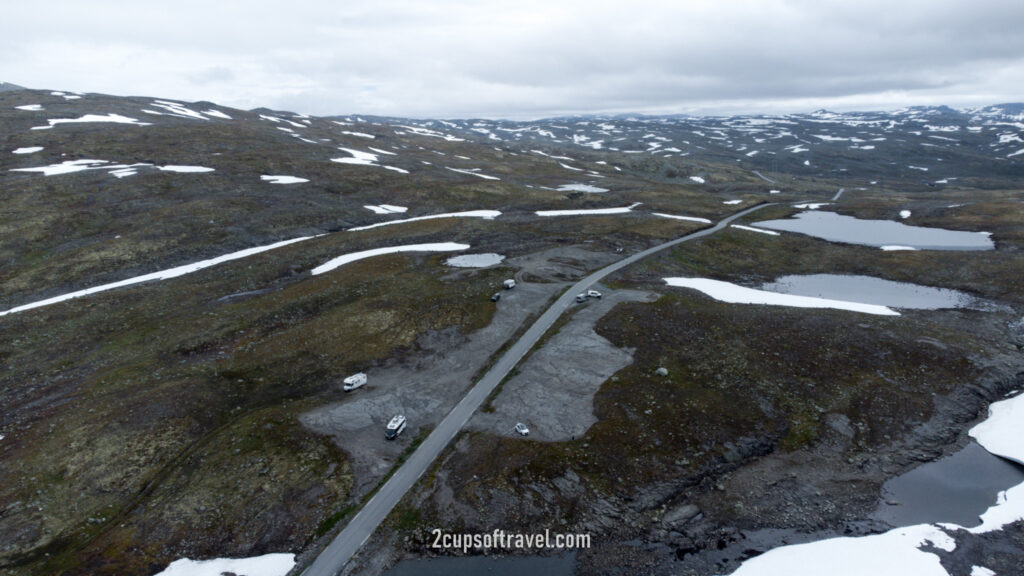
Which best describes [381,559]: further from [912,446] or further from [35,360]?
[35,360]

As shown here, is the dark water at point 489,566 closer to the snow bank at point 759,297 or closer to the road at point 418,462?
the road at point 418,462

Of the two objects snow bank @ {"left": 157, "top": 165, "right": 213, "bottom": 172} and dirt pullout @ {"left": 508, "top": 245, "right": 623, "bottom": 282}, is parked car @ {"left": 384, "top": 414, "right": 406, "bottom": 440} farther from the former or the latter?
snow bank @ {"left": 157, "top": 165, "right": 213, "bottom": 172}

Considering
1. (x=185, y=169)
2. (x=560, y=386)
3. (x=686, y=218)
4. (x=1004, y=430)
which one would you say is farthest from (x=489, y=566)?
(x=185, y=169)

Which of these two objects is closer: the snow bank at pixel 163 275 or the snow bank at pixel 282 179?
the snow bank at pixel 163 275

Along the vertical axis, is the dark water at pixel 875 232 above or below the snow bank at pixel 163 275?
above

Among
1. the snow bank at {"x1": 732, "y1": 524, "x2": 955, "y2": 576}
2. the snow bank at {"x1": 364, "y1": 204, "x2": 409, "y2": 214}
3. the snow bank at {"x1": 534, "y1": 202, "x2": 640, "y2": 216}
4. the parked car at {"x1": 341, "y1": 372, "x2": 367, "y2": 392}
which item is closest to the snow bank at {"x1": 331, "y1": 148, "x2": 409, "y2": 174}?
the snow bank at {"x1": 364, "y1": 204, "x2": 409, "y2": 214}

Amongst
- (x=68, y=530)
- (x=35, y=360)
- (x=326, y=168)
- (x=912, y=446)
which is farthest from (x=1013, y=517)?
(x=326, y=168)

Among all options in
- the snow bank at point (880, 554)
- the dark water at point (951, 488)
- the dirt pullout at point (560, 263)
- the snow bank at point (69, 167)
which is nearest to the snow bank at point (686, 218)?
the dirt pullout at point (560, 263)
